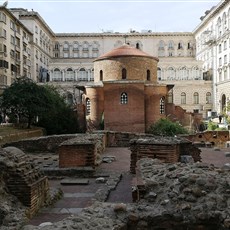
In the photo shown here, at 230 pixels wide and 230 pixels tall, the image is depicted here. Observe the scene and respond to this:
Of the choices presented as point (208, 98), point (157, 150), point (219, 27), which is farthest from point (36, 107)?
point (219, 27)

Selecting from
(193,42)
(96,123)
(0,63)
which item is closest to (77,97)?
(0,63)

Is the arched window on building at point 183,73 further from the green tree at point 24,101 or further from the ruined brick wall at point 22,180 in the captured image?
the ruined brick wall at point 22,180

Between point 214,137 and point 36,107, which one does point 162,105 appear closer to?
point 214,137

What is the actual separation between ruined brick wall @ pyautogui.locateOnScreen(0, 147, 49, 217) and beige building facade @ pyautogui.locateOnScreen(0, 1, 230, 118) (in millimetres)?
43306

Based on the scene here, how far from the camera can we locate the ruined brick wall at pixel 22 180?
7.49 metres

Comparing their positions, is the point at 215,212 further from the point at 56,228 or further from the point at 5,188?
the point at 5,188

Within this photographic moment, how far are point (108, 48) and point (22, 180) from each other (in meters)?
74.3

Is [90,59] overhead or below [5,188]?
overhead

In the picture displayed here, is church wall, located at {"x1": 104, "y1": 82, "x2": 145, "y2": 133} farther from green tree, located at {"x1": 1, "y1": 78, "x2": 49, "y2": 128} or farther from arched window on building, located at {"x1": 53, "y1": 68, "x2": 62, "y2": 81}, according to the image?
arched window on building, located at {"x1": 53, "y1": 68, "x2": 62, "y2": 81}

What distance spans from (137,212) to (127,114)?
2964cm

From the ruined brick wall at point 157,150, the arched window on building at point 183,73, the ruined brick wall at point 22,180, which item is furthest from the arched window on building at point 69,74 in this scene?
the ruined brick wall at point 22,180

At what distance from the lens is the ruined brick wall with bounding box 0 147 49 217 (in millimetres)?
7492

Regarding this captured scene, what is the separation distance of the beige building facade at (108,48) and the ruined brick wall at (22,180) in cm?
4331

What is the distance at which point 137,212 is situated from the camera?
5633mm
